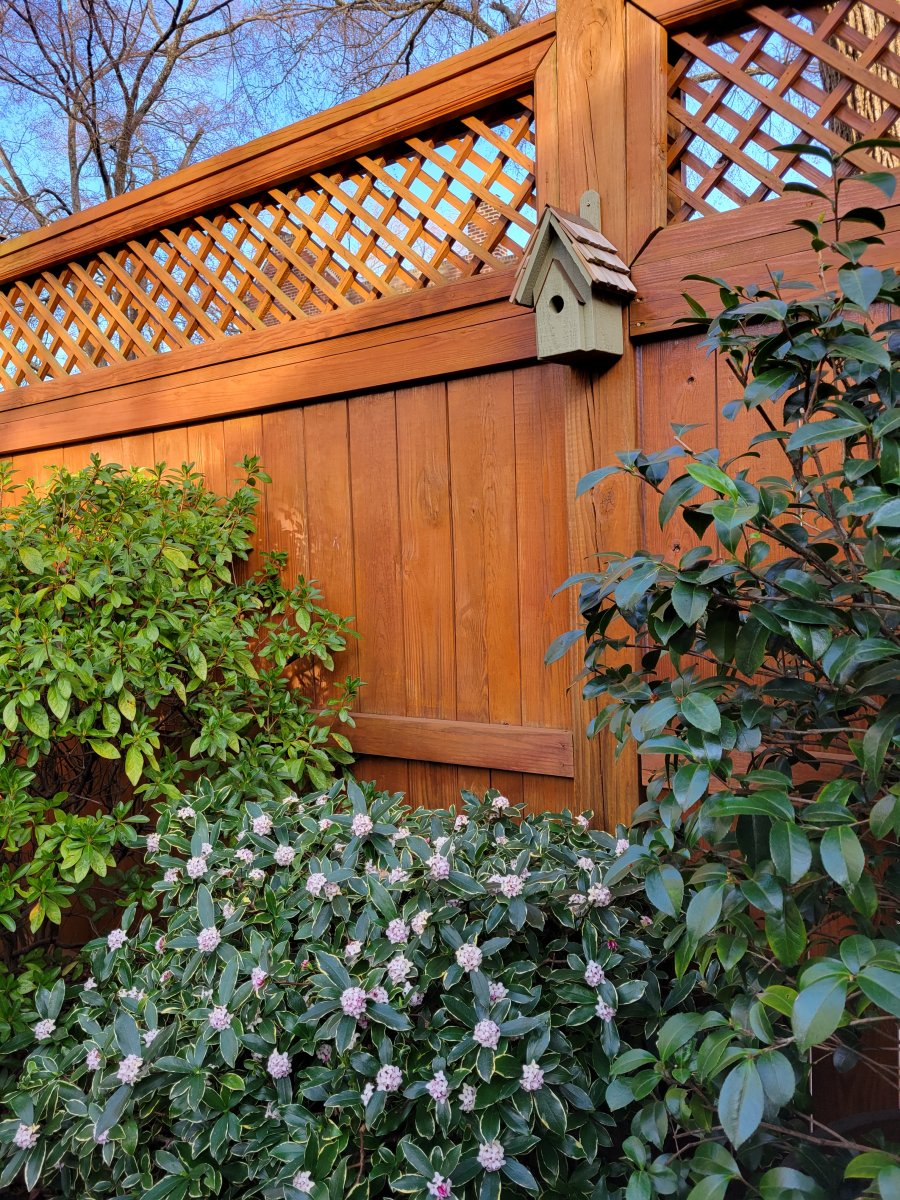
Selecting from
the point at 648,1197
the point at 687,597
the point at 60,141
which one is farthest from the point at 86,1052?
the point at 60,141

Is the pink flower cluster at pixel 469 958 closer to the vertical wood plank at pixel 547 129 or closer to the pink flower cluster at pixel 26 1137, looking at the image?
the pink flower cluster at pixel 26 1137

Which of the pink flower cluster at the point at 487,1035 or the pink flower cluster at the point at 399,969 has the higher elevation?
the pink flower cluster at the point at 399,969

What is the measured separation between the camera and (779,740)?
1223 mm

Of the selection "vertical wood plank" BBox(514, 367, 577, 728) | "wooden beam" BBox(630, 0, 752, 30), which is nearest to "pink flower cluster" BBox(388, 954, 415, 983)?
"vertical wood plank" BBox(514, 367, 577, 728)

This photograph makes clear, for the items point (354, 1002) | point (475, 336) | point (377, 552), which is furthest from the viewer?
point (377, 552)

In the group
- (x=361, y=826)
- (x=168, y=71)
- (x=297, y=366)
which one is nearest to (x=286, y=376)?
(x=297, y=366)

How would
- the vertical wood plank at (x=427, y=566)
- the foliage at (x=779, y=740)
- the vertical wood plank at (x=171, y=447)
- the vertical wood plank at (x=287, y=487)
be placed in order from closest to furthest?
the foliage at (x=779, y=740)
the vertical wood plank at (x=427, y=566)
the vertical wood plank at (x=287, y=487)
the vertical wood plank at (x=171, y=447)

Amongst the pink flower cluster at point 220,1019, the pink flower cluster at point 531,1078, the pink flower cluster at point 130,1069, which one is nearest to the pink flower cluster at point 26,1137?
the pink flower cluster at point 130,1069

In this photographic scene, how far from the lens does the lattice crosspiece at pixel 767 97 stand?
156 cm

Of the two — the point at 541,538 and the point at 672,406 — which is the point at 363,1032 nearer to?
the point at 541,538

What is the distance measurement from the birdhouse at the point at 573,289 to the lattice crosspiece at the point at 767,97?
22 cm

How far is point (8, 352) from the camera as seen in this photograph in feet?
11.8

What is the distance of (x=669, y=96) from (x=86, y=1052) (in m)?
2.23

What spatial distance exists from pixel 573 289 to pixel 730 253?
31 centimetres
